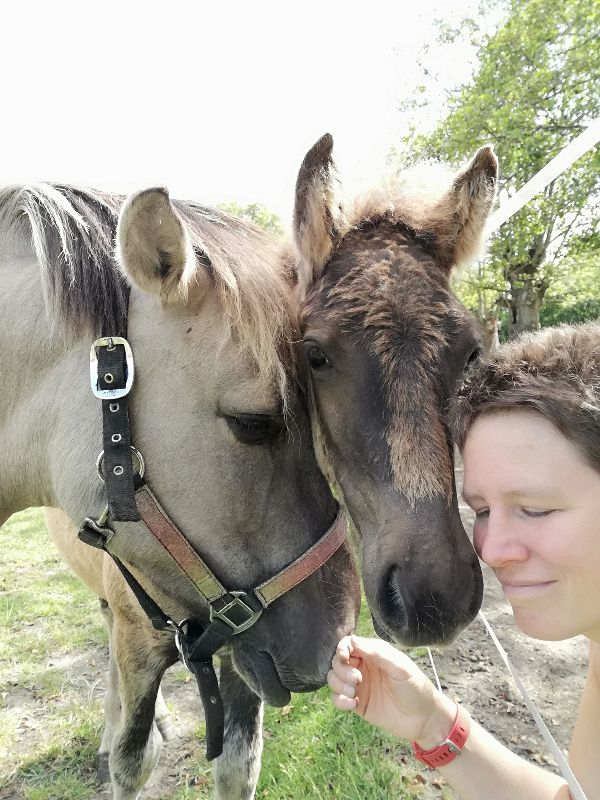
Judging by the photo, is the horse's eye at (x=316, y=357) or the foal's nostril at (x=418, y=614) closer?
the foal's nostril at (x=418, y=614)

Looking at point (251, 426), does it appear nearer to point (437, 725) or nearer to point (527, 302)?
point (437, 725)

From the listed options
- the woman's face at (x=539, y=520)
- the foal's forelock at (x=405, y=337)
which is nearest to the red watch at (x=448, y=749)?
the woman's face at (x=539, y=520)

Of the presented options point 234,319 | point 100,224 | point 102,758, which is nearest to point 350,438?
point 234,319

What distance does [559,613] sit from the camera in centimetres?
129

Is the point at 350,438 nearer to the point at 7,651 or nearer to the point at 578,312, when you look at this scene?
the point at 7,651

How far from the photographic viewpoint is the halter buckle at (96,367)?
1.63 m

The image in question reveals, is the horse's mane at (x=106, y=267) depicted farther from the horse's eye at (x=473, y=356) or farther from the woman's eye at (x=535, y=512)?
the woman's eye at (x=535, y=512)

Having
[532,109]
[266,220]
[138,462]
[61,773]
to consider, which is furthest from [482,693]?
[532,109]

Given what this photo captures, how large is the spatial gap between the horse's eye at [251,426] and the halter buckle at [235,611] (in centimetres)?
51

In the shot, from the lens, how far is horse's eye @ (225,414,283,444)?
5.40 ft

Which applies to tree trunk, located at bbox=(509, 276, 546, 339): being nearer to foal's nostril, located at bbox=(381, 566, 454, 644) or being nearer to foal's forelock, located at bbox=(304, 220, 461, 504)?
foal's forelock, located at bbox=(304, 220, 461, 504)

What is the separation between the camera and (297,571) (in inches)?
69.3

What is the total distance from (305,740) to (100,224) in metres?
3.14

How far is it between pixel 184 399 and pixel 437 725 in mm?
1307
